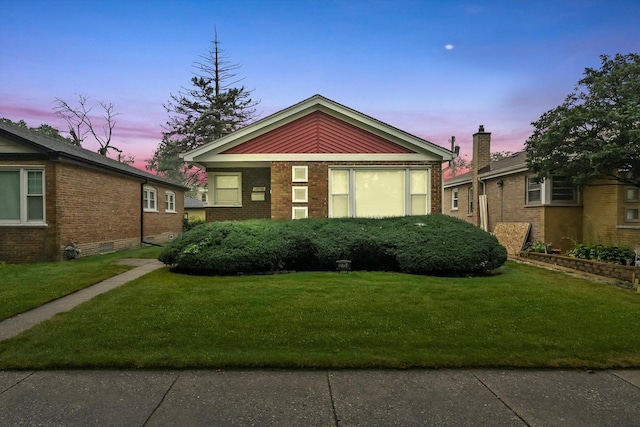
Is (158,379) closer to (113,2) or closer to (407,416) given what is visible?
(407,416)

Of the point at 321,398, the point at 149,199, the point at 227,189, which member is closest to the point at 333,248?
the point at 321,398

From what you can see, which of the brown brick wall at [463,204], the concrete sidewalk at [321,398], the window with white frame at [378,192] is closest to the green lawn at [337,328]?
the concrete sidewalk at [321,398]

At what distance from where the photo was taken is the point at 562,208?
14.0 meters

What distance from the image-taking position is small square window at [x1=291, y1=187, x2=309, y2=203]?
512 inches

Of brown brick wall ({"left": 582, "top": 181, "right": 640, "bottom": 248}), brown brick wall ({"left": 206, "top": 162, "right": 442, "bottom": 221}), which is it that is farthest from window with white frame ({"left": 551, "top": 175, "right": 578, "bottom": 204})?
brown brick wall ({"left": 206, "top": 162, "right": 442, "bottom": 221})

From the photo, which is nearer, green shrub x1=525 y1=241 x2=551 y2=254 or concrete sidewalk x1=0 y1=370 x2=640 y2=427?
concrete sidewalk x1=0 y1=370 x2=640 y2=427

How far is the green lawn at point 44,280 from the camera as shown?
6373 millimetres

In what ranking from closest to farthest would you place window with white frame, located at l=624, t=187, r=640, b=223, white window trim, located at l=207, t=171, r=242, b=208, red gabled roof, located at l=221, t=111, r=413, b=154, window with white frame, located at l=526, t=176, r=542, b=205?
1. window with white frame, located at l=624, t=187, r=640, b=223
2. red gabled roof, located at l=221, t=111, r=413, b=154
3. white window trim, located at l=207, t=171, r=242, b=208
4. window with white frame, located at l=526, t=176, r=542, b=205

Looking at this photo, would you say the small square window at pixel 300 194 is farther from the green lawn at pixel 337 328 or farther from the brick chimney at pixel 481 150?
the brick chimney at pixel 481 150

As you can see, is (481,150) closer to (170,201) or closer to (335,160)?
(335,160)

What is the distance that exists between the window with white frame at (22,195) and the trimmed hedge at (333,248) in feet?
18.1

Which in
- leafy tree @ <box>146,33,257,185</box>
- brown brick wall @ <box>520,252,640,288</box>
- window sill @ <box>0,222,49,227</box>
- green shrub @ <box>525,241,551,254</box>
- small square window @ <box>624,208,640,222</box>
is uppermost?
leafy tree @ <box>146,33,257,185</box>

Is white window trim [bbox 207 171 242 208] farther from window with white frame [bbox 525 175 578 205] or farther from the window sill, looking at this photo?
window with white frame [bbox 525 175 578 205]

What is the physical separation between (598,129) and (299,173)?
9770mm
